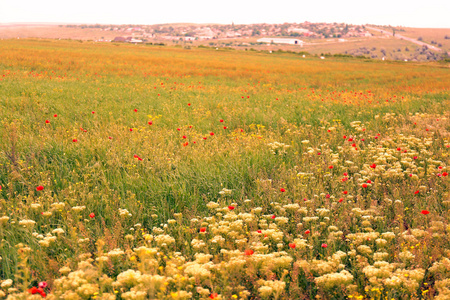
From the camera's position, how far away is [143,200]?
13.9 feet

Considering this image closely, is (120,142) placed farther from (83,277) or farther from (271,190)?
(83,277)

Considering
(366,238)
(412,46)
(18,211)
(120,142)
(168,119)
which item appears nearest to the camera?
(366,238)

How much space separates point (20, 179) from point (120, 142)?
74.6 inches

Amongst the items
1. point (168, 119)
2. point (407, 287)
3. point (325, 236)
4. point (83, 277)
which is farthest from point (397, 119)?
point (83, 277)

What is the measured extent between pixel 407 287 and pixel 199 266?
166cm

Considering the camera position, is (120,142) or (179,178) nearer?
(179,178)

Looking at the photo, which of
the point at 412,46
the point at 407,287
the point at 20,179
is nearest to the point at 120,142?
the point at 20,179

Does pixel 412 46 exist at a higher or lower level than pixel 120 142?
higher

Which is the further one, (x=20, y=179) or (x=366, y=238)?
(x=20, y=179)

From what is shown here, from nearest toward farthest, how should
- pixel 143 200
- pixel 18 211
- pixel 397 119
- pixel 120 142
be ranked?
pixel 18 211, pixel 143 200, pixel 120 142, pixel 397 119

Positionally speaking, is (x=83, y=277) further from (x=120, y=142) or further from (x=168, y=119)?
(x=168, y=119)

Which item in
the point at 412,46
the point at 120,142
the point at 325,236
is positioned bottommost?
the point at 325,236

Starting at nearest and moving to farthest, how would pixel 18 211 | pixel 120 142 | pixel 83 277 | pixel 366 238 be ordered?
pixel 83 277
pixel 366 238
pixel 18 211
pixel 120 142

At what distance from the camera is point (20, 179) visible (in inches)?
183
